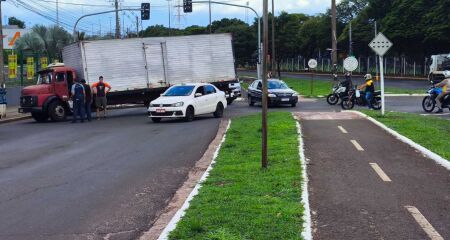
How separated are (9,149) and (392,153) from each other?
9.66 metres

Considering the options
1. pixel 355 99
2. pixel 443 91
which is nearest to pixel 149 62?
pixel 355 99

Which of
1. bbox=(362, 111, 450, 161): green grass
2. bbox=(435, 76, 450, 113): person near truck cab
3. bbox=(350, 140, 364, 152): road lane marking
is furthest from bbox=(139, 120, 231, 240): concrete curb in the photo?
bbox=(435, 76, 450, 113): person near truck cab

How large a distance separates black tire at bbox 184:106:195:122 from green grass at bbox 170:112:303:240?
31.7 ft

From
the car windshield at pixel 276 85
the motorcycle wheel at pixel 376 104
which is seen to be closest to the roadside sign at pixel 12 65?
the car windshield at pixel 276 85

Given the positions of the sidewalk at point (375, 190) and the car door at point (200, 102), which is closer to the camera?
the sidewalk at point (375, 190)

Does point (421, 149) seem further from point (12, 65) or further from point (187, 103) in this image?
point (12, 65)

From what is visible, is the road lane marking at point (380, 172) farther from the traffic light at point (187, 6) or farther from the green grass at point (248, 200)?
the traffic light at point (187, 6)

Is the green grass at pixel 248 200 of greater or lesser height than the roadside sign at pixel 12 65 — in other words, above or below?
below

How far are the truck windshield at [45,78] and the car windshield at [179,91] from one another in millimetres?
5679

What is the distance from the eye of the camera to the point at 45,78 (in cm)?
2578

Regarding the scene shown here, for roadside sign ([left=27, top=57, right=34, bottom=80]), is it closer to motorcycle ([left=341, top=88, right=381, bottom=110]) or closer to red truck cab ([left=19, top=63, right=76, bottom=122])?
red truck cab ([left=19, top=63, right=76, bottom=122])

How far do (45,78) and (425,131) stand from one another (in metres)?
16.8

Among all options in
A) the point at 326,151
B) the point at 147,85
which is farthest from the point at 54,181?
the point at 147,85

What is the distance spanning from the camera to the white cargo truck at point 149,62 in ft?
86.1
